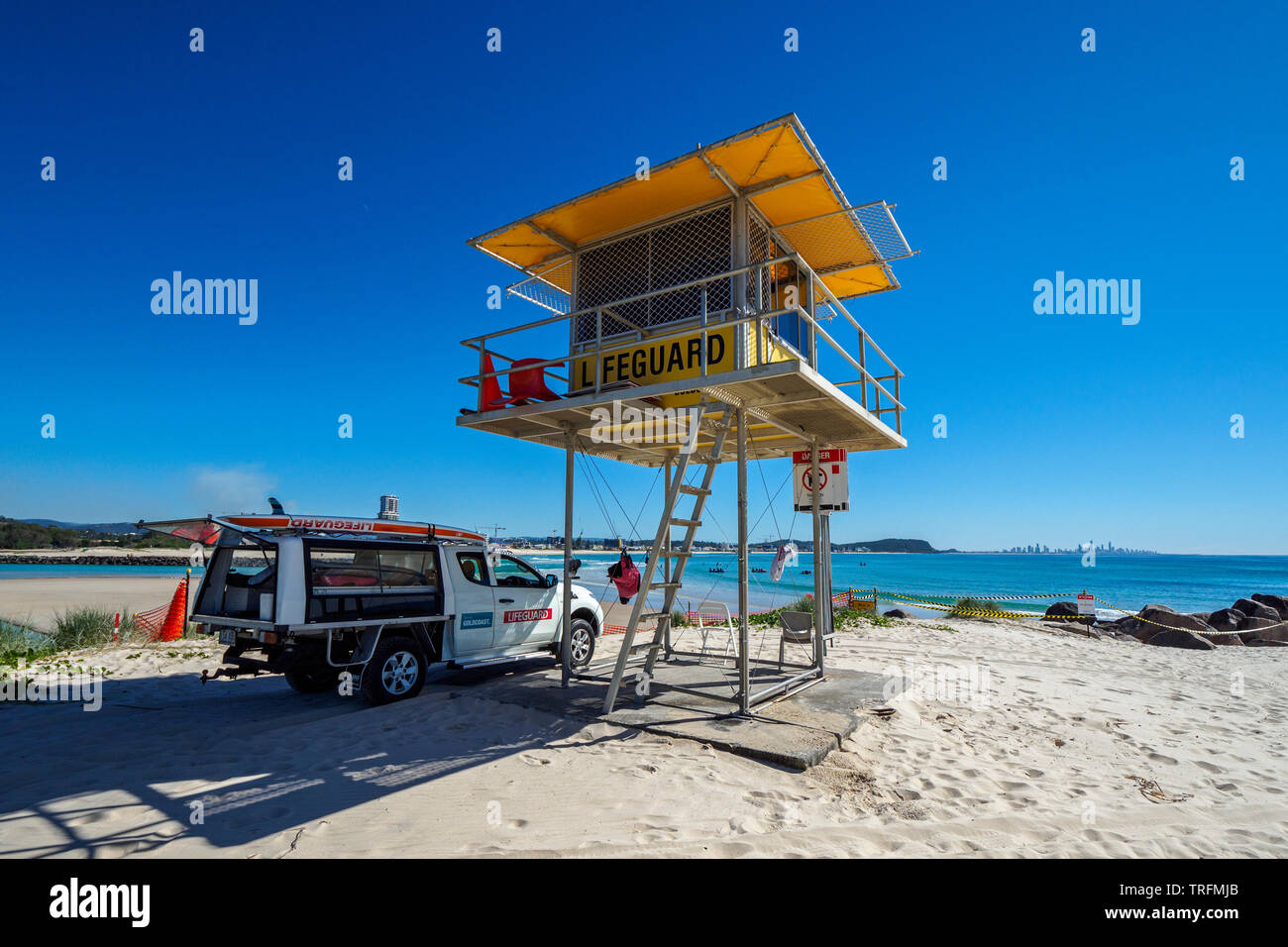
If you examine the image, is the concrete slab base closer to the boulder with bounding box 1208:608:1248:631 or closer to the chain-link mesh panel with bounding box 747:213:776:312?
the chain-link mesh panel with bounding box 747:213:776:312

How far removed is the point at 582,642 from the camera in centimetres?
1010

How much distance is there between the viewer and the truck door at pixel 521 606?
359 inches

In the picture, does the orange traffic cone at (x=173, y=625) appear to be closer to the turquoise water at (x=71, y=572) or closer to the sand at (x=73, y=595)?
the sand at (x=73, y=595)

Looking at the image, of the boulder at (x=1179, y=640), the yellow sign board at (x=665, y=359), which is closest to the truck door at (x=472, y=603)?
the yellow sign board at (x=665, y=359)

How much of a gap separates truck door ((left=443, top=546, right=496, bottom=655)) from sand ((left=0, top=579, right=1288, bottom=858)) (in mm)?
818

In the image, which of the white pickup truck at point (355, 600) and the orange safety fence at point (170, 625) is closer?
the white pickup truck at point (355, 600)

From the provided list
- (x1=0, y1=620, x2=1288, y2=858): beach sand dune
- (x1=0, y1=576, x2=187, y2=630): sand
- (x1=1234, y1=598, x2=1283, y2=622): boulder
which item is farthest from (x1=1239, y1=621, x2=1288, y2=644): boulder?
(x1=0, y1=576, x2=187, y2=630): sand

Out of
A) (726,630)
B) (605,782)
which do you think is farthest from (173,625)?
(605,782)

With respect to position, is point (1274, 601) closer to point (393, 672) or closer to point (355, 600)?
point (393, 672)

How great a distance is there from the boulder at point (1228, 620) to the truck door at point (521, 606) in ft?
71.8

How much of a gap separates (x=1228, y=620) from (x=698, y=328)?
77.8 feet

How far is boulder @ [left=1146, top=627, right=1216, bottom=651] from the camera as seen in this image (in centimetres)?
1543
